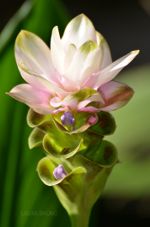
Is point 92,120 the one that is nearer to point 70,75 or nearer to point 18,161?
point 70,75

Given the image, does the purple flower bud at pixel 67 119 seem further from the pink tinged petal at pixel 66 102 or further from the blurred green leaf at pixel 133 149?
the blurred green leaf at pixel 133 149

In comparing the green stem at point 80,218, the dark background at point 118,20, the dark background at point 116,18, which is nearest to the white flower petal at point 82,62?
the green stem at point 80,218

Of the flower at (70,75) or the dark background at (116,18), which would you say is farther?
the dark background at (116,18)

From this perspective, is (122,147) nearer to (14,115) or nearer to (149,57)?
(14,115)

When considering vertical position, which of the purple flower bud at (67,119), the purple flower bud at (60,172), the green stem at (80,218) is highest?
the purple flower bud at (67,119)

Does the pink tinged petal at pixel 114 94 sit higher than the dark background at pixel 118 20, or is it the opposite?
the pink tinged petal at pixel 114 94

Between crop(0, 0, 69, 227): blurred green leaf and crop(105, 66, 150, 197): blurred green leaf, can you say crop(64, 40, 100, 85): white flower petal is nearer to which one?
crop(0, 0, 69, 227): blurred green leaf
